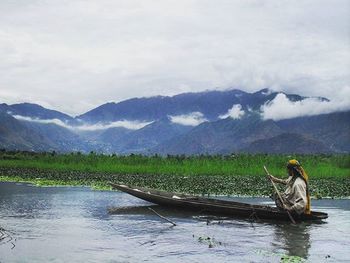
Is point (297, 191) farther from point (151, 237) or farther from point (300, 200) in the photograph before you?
point (151, 237)

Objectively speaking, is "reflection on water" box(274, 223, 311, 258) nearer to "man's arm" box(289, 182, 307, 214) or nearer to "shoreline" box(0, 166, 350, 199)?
"man's arm" box(289, 182, 307, 214)

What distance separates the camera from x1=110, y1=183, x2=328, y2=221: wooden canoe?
16.6 meters

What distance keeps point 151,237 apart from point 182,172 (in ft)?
72.4

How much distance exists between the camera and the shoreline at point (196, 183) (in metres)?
25.3

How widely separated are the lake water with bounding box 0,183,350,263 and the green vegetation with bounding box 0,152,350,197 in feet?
21.8

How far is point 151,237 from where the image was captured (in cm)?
1417

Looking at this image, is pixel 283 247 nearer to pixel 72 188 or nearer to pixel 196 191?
pixel 196 191

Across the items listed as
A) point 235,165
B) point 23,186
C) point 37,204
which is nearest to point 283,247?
point 37,204

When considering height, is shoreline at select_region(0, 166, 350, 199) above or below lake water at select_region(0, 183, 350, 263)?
above

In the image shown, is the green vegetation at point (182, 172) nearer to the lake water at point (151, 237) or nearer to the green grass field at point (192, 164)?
the green grass field at point (192, 164)

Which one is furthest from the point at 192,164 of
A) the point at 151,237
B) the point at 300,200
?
the point at 151,237

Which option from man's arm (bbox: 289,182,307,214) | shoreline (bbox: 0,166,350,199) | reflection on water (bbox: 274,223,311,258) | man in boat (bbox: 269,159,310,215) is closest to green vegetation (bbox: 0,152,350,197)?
shoreline (bbox: 0,166,350,199)

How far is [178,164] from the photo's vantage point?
38344 millimetres

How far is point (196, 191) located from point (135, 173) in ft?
38.2
